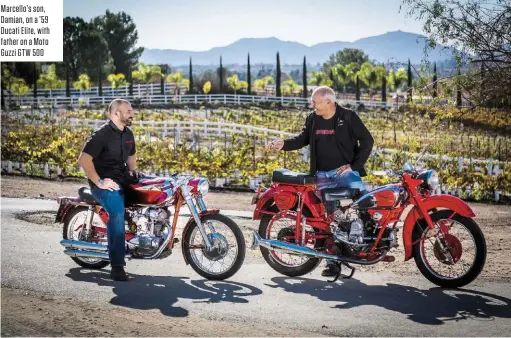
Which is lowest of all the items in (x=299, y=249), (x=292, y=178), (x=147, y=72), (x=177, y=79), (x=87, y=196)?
(x=299, y=249)

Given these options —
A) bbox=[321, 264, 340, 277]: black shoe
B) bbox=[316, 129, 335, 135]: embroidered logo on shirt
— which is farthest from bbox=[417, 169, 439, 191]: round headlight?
bbox=[321, 264, 340, 277]: black shoe

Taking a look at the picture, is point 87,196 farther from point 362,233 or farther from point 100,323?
point 362,233

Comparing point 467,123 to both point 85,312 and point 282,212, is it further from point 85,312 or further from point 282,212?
point 85,312

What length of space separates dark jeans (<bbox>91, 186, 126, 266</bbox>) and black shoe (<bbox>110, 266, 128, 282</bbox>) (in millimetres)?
62

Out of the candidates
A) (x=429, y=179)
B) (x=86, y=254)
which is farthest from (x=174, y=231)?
(x=429, y=179)

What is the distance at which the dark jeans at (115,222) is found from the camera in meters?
8.23

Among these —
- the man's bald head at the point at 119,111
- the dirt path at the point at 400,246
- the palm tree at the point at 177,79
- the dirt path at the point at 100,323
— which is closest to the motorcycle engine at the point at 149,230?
the man's bald head at the point at 119,111

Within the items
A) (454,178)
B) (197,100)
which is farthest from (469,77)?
(197,100)

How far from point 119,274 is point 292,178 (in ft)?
6.90

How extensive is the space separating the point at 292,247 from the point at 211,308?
141 centimetres

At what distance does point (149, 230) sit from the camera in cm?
856

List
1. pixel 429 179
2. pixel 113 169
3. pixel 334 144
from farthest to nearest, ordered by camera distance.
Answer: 1. pixel 334 144
2. pixel 113 169
3. pixel 429 179

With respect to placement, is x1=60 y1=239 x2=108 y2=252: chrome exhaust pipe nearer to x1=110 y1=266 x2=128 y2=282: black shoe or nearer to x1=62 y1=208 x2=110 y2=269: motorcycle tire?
x1=62 y1=208 x2=110 y2=269: motorcycle tire

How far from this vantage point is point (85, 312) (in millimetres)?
7031
